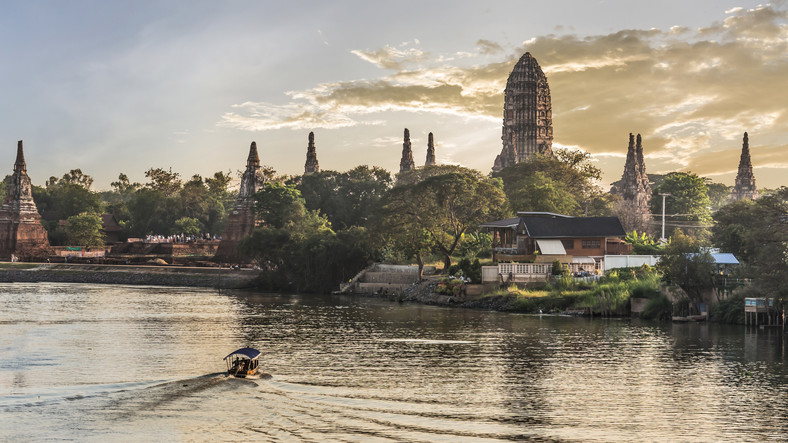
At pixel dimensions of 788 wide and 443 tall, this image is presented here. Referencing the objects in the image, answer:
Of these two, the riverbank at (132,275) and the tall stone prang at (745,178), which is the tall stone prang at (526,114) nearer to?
the tall stone prang at (745,178)

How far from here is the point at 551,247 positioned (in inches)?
2940

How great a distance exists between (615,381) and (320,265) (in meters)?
67.2

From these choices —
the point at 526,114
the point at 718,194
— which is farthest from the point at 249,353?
the point at 718,194

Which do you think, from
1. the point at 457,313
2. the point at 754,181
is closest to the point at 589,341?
the point at 457,313

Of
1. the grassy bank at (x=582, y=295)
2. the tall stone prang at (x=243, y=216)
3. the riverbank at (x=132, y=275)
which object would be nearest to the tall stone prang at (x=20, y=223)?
the riverbank at (x=132, y=275)

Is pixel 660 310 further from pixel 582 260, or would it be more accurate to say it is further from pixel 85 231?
pixel 85 231

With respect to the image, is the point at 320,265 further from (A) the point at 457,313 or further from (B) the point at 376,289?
(A) the point at 457,313

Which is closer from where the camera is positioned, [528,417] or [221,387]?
[528,417]

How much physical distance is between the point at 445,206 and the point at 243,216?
51.5 meters

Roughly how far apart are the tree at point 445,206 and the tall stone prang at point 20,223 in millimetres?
74189

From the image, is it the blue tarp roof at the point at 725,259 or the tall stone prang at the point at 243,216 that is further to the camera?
the tall stone prang at the point at 243,216

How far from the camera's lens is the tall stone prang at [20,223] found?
134625mm

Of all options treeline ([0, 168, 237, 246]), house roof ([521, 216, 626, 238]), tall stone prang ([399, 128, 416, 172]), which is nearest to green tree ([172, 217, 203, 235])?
treeline ([0, 168, 237, 246])

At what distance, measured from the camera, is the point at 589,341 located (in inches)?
1774
